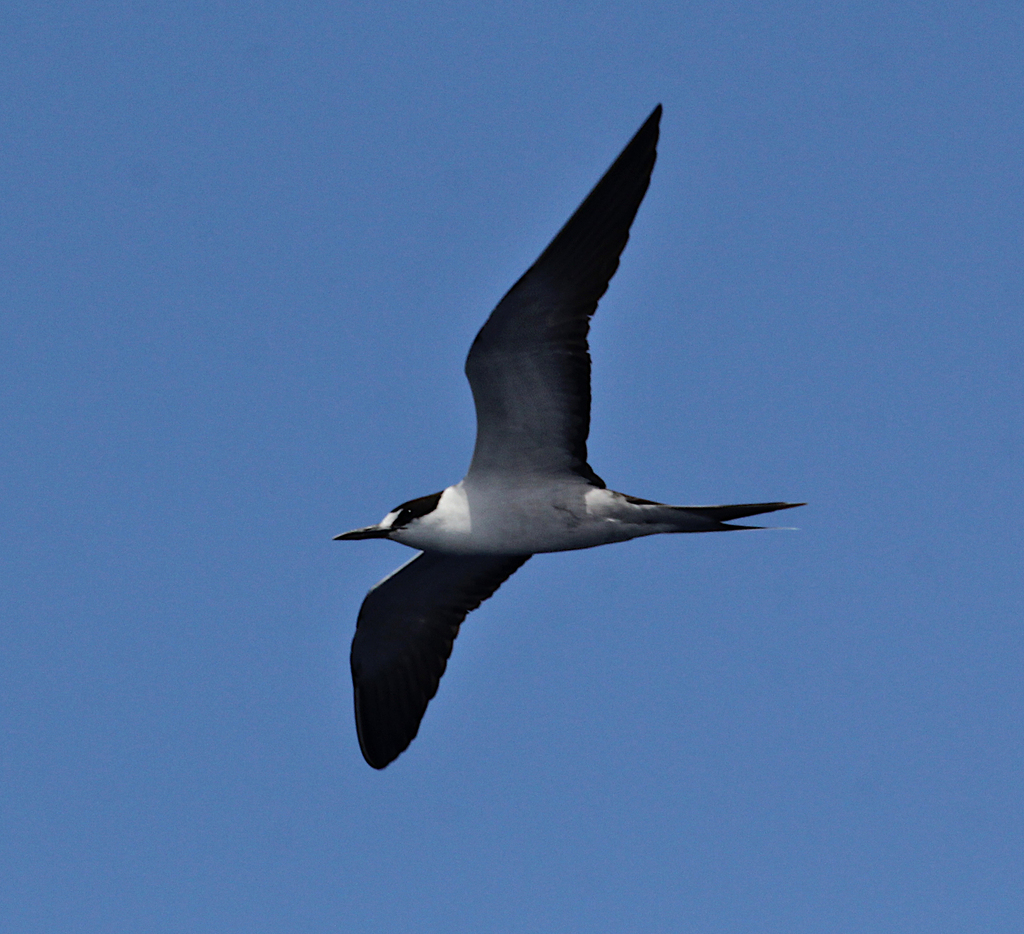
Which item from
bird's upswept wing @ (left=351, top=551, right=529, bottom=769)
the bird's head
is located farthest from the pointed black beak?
bird's upswept wing @ (left=351, top=551, right=529, bottom=769)

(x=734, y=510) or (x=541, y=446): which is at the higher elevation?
(x=541, y=446)

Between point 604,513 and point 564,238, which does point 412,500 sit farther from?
point 564,238

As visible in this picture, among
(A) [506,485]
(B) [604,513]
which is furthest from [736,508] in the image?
(A) [506,485]

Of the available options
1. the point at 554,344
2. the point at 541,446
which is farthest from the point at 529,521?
the point at 554,344

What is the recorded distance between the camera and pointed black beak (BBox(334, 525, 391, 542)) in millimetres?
11469

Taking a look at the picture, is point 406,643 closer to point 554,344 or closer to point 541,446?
point 541,446

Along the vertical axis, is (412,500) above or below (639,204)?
below

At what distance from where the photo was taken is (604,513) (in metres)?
11.0

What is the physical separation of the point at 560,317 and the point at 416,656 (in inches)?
200

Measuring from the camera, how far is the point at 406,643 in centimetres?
1363

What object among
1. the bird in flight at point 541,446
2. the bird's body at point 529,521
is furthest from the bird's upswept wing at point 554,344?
the bird's body at point 529,521

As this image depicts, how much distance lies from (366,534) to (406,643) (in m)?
2.49

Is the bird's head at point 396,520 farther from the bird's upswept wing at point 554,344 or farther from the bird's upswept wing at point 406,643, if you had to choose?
the bird's upswept wing at point 406,643

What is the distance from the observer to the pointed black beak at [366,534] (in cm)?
1147
